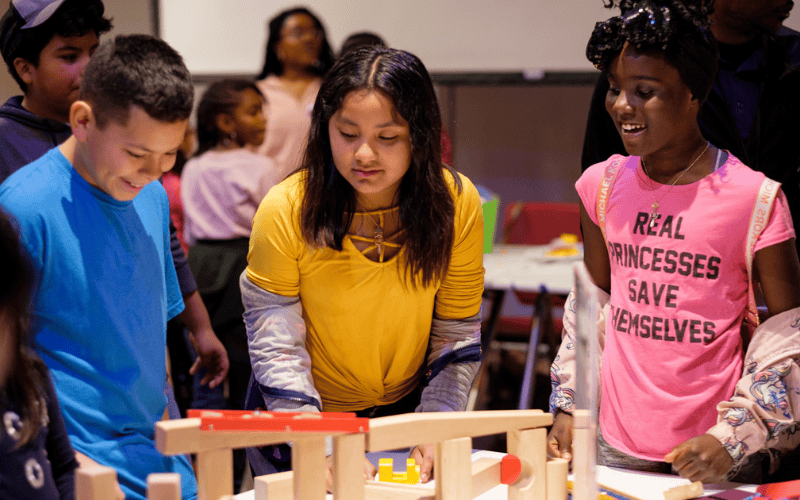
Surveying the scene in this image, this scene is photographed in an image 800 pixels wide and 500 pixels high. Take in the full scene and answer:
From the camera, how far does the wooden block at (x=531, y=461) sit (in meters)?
1.01

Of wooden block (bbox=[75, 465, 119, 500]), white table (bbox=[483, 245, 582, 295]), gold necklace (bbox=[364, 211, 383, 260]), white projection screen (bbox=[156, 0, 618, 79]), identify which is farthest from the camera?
white projection screen (bbox=[156, 0, 618, 79])

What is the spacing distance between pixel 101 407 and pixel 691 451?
3.17 feet

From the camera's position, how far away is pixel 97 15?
63.9 inches

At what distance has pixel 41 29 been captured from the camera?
1562 mm

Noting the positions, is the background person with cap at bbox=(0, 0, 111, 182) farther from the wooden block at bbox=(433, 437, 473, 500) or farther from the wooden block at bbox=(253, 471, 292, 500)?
the wooden block at bbox=(433, 437, 473, 500)

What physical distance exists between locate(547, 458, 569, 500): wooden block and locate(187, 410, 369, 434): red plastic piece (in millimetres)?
317

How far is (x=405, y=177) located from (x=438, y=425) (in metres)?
0.67

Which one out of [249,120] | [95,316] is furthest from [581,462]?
[249,120]

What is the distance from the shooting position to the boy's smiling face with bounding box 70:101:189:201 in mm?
1230

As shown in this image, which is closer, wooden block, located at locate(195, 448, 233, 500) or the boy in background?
wooden block, located at locate(195, 448, 233, 500)

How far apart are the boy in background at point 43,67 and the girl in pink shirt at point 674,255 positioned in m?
0.91

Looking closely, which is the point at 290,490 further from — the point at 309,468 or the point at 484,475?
the point at 484,475

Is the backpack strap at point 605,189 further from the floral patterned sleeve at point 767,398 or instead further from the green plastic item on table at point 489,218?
the green plastic item on table at point 489,218

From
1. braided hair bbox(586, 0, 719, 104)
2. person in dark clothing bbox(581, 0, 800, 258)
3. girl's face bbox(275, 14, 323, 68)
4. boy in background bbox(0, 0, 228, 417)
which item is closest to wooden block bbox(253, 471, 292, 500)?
boy in background bbox(0, 0, 228, 417)
